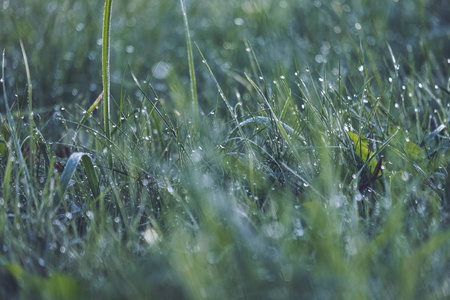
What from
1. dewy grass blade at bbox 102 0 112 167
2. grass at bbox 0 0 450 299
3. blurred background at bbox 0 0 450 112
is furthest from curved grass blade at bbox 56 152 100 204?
blurred background at bbox 0 0 450 112

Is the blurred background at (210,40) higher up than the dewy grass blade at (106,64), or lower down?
lower down

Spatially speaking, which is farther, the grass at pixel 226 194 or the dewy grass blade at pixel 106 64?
the dewy grass blade at pixel 106 64

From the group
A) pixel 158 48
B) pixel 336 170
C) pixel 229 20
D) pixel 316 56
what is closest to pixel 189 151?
pixel 336 170

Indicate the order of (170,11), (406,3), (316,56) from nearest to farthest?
(316,56) < (406,3) < (170,11)

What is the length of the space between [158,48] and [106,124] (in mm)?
1034

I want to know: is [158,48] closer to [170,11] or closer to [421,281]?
[170,11]

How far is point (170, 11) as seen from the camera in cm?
239

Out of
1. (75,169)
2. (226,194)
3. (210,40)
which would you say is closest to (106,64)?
(75,169)

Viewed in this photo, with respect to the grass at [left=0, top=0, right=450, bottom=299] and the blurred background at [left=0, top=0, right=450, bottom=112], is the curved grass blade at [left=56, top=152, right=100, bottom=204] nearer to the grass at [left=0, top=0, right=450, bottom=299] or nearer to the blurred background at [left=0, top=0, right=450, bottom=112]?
the grass at [left=0, top=0, right=450, bottom=299]

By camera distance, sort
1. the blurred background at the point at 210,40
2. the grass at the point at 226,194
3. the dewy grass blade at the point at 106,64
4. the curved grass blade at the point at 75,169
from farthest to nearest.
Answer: the blurred background at the point at 210,40 → the dewy grass blade at the point at 106,64 → the curved grass blade at the point at 75,169 → the grass at the point at 226,194

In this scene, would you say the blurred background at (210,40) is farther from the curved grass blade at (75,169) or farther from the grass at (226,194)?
the curved grass blade at (75,169)

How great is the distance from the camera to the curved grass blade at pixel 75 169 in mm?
993

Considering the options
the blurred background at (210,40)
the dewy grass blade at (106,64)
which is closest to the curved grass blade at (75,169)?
the dewy grass blade at (106,64)

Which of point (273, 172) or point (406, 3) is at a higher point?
point (406, 3)
